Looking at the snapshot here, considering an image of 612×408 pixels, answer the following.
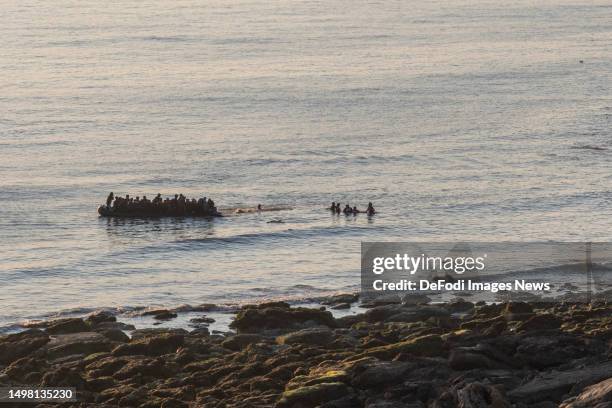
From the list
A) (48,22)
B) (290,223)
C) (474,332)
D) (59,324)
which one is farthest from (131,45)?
(474,332)

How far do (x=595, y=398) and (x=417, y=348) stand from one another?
6.80m

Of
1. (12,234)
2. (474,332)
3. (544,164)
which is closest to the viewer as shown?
(474,332)

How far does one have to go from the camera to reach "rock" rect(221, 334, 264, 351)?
3747cm

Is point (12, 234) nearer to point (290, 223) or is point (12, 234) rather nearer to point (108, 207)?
point (108, 207)

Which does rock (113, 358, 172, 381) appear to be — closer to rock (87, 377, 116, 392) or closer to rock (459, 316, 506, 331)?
rock (87, 377, 116, 392)

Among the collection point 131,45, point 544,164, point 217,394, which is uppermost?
point 131,45

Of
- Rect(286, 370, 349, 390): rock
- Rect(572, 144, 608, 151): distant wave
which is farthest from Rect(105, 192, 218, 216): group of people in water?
Rect(286, 370, 349, 390): rock

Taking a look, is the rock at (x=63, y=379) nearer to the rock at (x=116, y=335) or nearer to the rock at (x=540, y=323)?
the rock at (x=116, y=335)

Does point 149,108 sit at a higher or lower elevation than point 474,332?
higher

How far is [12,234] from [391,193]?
77.0 ft

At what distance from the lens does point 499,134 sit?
94.6 metres

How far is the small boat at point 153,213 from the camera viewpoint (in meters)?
69.0

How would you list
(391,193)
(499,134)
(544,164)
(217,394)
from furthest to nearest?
(499,134) < (544,164) < (391,193) < (217,394)

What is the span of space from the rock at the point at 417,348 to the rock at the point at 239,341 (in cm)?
580
